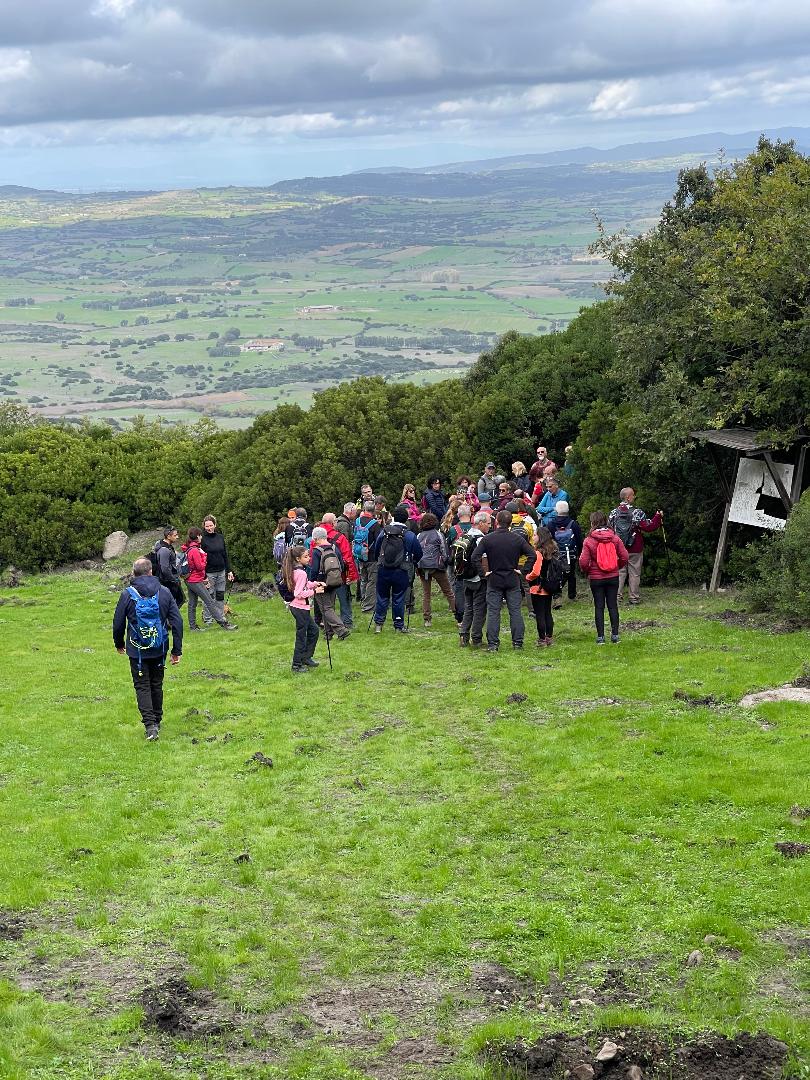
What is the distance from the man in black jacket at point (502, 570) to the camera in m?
20.4

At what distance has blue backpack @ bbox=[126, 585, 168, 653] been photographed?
16.3m

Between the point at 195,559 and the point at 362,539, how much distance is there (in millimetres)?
3657

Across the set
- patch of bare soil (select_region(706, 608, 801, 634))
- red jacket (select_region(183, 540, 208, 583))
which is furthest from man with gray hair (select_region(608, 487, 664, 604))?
red jacket (select_region(183, 540, 208, 583))

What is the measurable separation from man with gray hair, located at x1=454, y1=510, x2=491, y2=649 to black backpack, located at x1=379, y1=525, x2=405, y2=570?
1277 mm

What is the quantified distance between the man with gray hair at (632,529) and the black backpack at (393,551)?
4.39 metres

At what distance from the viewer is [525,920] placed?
10523mm

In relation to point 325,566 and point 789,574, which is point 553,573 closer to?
point 325,566

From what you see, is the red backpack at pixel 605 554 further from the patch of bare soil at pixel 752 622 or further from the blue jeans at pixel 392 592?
the blue jeans at pixel 392 592

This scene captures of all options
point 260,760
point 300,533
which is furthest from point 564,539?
point 260,760

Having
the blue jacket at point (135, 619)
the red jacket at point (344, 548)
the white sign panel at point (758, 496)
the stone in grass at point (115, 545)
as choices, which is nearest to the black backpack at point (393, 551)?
the red jacket at point (344, 548)

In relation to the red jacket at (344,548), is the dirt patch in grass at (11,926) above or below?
below

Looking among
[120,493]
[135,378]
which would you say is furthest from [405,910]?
[135,378]

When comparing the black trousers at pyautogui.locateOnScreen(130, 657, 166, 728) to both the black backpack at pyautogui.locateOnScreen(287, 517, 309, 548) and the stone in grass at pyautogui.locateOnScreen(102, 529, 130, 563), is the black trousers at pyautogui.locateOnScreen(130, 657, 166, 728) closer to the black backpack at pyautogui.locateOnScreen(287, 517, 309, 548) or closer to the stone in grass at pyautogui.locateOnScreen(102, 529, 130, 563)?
the black backpack at pyautogui.locateOnScreen(287, 517, 309, 548)

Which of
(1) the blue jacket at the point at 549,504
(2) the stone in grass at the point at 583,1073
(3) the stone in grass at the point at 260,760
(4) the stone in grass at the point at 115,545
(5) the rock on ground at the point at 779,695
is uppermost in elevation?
(1) the blue jacket at the point at 549,504
